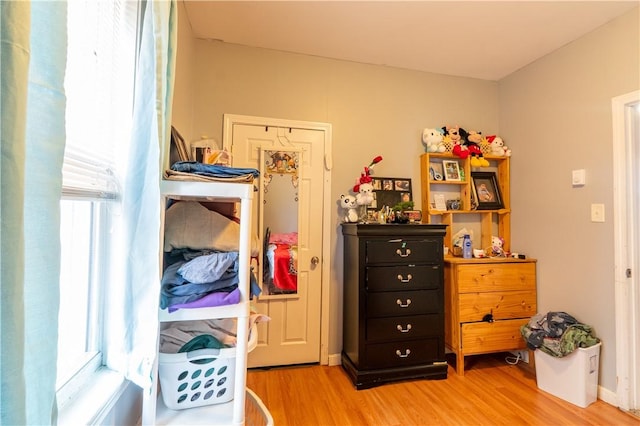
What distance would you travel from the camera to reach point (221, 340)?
1264 millimetres

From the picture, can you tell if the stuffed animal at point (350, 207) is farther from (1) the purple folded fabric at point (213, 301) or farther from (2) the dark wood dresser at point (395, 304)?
(1) the purple folded fabric at point (213, 301)

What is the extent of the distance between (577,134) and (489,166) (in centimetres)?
76

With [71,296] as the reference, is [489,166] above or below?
above

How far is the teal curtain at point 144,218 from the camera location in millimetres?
1023

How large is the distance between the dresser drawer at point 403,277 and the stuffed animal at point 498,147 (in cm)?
136

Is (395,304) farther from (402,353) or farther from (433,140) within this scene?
(433,140)

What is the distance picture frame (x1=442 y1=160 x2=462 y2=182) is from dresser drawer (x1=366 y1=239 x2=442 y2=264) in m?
0.75

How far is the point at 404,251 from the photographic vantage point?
2365 millimetres

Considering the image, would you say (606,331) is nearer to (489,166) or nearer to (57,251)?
(489,166)

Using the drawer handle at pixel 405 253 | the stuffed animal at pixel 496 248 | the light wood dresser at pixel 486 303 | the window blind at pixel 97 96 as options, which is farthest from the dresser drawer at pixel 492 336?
the window blind at pixel 97 96

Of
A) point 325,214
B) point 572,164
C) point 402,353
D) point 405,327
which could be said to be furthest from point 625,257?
point 325,214

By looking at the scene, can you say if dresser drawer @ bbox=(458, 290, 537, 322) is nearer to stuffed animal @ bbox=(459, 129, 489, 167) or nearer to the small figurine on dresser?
the small figurine on dresser

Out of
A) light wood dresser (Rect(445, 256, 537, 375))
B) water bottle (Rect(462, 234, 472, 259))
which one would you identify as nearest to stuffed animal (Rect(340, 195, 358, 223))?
light wood dresser (Rect(445, 256, 537, 375))

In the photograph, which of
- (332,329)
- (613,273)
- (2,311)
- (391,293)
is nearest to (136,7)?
(2,311)
